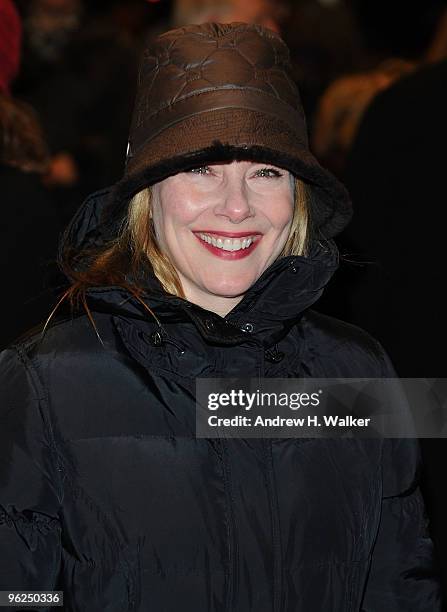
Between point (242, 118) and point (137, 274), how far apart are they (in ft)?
1.28

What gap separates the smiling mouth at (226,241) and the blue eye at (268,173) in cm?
13

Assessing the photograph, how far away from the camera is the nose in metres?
2.14

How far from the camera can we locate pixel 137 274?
2.20 metres

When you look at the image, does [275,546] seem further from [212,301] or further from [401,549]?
[212,301]

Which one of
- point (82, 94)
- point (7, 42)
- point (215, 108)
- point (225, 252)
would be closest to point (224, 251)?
point (225, 252)

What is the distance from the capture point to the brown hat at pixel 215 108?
2062 mm

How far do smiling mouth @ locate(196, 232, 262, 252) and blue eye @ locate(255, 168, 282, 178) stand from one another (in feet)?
0.42

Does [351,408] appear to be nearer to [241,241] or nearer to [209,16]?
[241,241]

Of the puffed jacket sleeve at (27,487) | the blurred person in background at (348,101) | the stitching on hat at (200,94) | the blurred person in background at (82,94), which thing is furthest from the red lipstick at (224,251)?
the blurred person in background at (82,94)

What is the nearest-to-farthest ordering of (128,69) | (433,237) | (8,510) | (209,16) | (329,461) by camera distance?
(8,510) → (329,461) → (433,237) → (209,16) → (128,69)

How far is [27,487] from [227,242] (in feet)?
2.08

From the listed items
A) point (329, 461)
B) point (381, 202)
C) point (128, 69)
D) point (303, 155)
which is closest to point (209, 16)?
point (128, 69)

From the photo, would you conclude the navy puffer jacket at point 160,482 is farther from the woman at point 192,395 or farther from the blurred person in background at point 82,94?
the blurred person in background at point 82,94

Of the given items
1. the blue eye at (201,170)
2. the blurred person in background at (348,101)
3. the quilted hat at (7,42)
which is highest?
the blurred person in background at (348,101)
